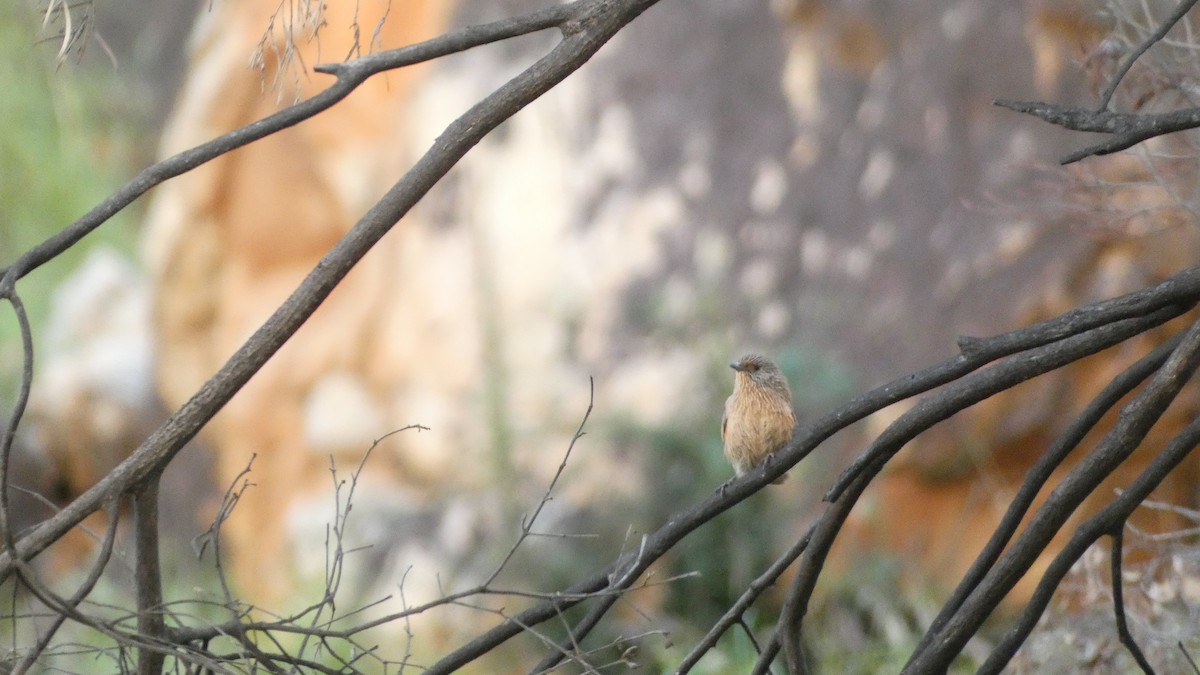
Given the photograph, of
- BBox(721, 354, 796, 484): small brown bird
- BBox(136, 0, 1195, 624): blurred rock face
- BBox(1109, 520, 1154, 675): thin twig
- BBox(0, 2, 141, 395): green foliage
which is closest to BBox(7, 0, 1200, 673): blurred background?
BBox(136, 0, 1195, 624): blurred rock face

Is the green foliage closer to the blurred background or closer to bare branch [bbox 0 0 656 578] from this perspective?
the blurred background

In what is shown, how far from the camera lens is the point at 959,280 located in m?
6.31

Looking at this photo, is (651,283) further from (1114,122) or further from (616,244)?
(1114,122)

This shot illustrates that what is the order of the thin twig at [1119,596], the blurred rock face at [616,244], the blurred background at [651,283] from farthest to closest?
the blurred rock face at [616,244] → the blurred background at [651,283] → the thin twig at [1119,596]

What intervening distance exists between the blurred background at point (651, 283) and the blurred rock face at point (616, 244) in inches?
0.8

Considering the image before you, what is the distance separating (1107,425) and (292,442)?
554 cm

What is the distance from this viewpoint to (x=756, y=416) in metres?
3.93

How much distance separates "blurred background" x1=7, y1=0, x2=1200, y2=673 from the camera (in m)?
6.02

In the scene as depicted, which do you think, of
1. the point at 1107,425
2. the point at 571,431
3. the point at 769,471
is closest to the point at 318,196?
the point at 571,431

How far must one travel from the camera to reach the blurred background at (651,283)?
19.8 feet

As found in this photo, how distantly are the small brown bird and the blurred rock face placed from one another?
1426 mm

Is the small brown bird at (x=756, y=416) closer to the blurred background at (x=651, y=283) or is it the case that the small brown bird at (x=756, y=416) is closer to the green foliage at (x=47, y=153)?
the blurred background at (x=651, y=283)

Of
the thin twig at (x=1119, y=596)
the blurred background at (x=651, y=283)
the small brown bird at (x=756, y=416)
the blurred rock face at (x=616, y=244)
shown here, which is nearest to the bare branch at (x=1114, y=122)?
the thin twig at (x=1119, y=596)

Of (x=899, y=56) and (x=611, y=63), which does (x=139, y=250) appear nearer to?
(x=611, y=63)
